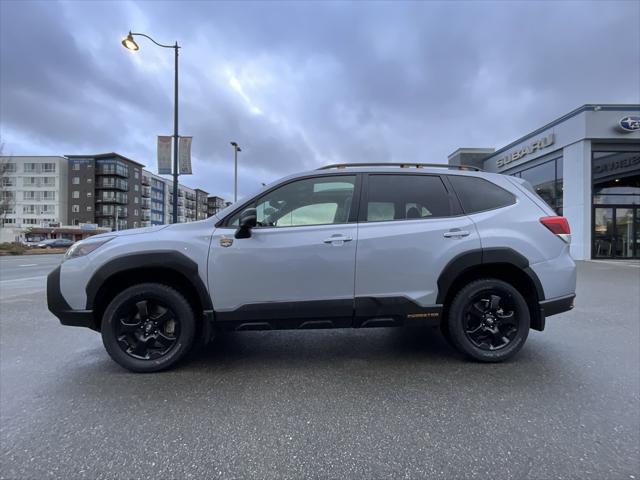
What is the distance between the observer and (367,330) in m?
4.34

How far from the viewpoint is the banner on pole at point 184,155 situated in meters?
11.1

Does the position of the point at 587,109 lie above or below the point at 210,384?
above

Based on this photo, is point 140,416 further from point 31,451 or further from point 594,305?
point 594,305

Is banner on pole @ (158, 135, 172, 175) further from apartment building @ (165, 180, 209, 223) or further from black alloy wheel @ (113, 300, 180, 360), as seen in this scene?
apartment building @ (165, 180, 209, 223)

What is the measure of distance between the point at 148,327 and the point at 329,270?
1.69 m

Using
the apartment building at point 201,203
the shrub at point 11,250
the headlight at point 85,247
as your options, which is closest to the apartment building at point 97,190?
the apartment building at point 201,203

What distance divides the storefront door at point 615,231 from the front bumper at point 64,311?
2010 cm

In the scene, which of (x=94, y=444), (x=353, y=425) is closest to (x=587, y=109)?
(x=353, y=425)

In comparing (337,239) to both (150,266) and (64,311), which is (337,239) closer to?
(150,266)

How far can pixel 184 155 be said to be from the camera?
36.7ft

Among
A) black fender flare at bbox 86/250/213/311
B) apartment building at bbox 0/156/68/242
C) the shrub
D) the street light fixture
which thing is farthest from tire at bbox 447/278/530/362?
apartment building at bbox 0/156/68/242

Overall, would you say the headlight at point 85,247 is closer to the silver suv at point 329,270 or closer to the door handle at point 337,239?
the silver suv at point 329,270

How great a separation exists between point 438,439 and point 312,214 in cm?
201

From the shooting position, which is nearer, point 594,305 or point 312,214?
point 312,214
